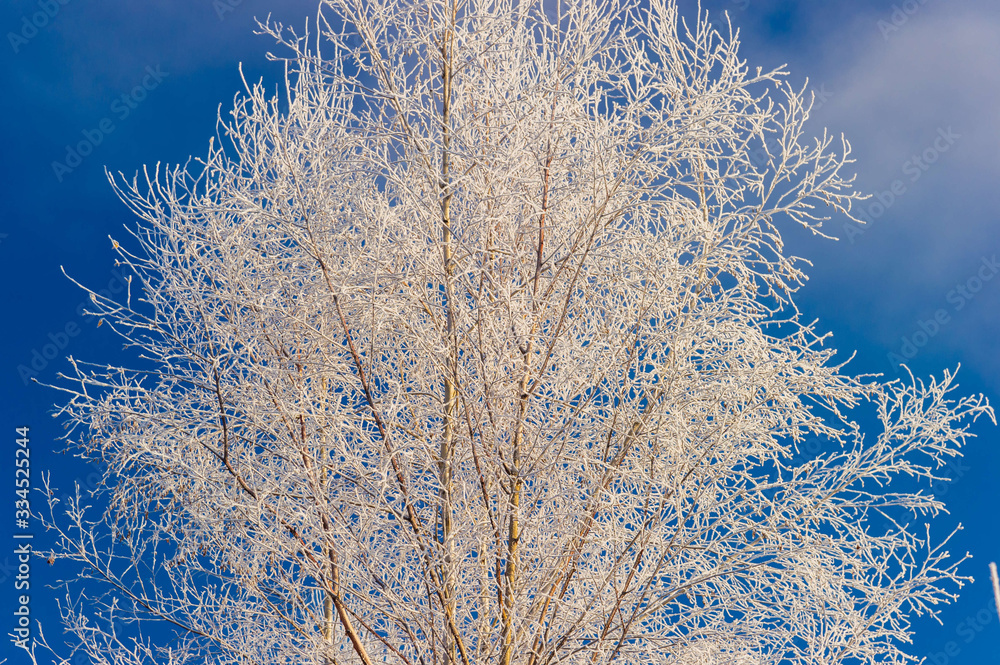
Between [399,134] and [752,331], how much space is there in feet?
8.12

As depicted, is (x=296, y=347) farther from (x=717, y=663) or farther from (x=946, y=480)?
(x=946, y=480)

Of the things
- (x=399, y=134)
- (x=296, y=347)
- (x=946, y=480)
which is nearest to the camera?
(x=946, y=480)

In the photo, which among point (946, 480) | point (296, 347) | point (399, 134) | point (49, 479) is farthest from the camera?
point (49, 479)

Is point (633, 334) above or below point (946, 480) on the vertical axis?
above

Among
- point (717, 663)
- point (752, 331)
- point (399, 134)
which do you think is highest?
point (399, 134)

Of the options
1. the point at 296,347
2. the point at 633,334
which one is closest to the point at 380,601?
the point at 296,347

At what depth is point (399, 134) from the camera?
493 cm

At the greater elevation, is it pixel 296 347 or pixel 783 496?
pixel 296 347

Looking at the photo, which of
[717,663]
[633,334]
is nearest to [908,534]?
[717,663]

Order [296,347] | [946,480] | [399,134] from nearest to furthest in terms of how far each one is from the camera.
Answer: [946,480] → [399,134] → [296,347]

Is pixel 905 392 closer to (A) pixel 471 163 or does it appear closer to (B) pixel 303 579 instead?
(A) pixel 471 163

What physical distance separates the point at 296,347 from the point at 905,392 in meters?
3.84

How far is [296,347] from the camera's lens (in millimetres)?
5375

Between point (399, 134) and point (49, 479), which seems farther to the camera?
point (49, 479)
